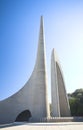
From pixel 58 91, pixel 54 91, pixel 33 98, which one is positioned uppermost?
pixel 58 91

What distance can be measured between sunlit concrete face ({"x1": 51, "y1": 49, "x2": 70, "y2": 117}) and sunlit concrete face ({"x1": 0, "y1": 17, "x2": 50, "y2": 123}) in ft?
3.70

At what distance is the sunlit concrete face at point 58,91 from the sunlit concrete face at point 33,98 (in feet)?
3.70

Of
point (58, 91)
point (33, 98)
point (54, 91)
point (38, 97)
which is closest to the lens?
point (38, 97)

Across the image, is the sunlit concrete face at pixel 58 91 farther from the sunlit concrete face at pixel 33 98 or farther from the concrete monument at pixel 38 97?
the sunlit concrete face at pixel 33 98

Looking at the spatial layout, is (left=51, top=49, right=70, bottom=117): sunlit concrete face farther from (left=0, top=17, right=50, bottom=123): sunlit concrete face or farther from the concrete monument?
(left=0, top=17, right=50, bottom=123): sunlit concrete face

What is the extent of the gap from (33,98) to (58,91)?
11.9ft

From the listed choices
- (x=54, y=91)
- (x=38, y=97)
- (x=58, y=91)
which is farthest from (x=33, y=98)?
(x=58, y=91)

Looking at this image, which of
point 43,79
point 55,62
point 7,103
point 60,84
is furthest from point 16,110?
point 55,62

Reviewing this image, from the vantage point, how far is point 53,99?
65.4ft

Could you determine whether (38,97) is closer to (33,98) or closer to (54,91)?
(33,98)

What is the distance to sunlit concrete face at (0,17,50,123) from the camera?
19.4 meters

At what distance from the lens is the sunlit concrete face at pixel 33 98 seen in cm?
1936

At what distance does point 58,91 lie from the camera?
71.7 feet

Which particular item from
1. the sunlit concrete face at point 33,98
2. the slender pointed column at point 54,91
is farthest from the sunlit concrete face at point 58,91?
the sunlit concrete face at point 33,98
